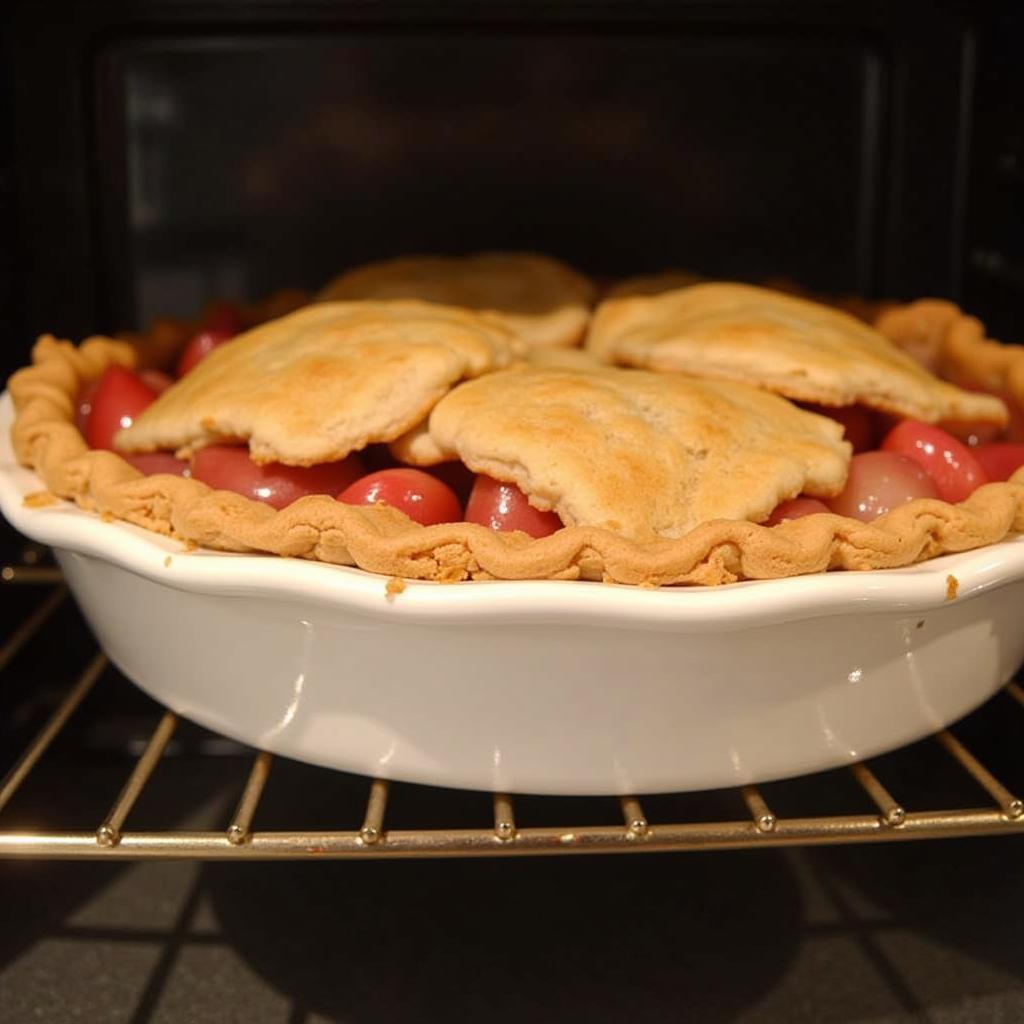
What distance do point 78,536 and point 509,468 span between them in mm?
292

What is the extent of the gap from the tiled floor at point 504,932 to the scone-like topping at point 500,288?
49cm

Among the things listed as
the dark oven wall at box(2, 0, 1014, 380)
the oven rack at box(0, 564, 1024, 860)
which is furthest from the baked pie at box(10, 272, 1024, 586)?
the dark oven wall at box(2, 0, 1014, 380)

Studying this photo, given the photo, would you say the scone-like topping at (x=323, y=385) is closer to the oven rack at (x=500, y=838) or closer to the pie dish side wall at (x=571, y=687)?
the pie dish side wall at (x=571, y=687)

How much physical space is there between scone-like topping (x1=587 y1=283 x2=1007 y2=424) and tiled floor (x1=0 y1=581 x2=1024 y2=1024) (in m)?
0.40

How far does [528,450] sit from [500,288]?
1.50ft

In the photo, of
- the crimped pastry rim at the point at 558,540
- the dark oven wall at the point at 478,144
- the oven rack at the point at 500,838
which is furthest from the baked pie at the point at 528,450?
the dark oven wall at the point at 478,144

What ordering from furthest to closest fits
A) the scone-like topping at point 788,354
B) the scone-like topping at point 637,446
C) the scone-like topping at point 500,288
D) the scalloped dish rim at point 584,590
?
the scone-like topping at point 500,288 → the scone-like topping at point 788,354 → the scone-like topping at point 637,446 → the scalloped dish rim at point 584,590

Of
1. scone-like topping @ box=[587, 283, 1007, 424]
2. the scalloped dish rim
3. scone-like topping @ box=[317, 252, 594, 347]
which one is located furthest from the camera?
scone-like topping @ box=[317, 252, 594, 347]

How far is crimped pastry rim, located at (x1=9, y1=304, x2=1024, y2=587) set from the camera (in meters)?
0.73

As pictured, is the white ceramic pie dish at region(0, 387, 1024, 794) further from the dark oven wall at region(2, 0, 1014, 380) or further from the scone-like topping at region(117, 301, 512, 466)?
the dark oven wall at region(2, 0, 1014, 380)

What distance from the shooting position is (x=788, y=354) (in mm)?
985

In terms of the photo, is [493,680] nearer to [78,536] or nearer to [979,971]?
[78,536]

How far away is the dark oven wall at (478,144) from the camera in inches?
50.2

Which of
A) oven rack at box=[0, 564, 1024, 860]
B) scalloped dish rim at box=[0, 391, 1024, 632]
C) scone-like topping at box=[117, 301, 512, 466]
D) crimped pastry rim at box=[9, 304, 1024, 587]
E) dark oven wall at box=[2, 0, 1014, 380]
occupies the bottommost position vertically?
oven rack at box=[0, 564, 1024, 860]
